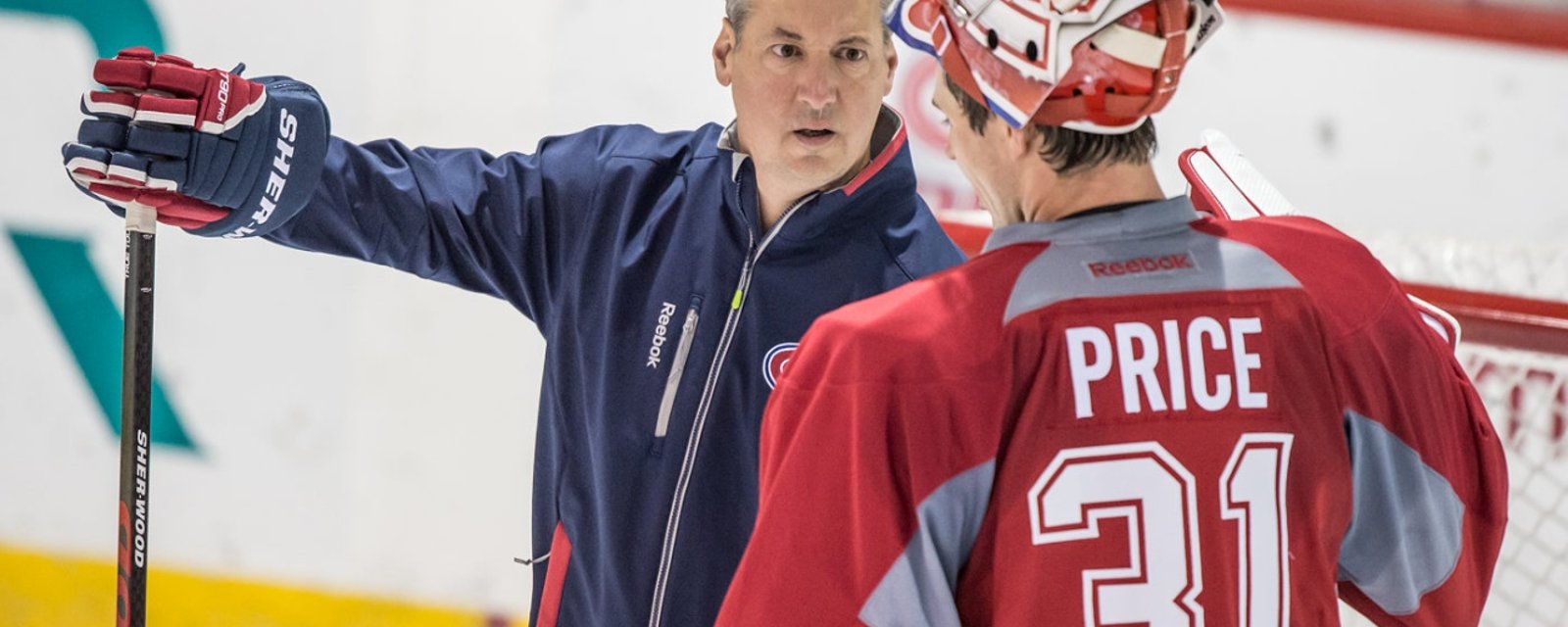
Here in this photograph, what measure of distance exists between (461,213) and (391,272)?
108cm

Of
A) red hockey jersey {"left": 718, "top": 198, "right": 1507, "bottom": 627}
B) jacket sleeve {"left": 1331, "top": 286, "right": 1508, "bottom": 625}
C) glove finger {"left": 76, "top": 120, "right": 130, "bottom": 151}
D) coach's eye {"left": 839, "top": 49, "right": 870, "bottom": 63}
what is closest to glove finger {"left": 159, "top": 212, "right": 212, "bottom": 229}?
glove finger {"left": 76, "top": 120, "right": 130, "bottom": 151}

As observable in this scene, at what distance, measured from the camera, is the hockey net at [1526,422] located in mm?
2002

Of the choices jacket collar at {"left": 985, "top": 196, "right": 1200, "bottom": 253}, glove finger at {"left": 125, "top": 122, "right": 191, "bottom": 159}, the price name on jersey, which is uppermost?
glove finger at {"left": 125, "top": 122, "right": 191, "bottom": 159}

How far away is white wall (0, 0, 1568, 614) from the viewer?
2711 mm

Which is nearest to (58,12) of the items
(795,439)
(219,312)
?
(219,312)

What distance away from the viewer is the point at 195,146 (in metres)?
1.51

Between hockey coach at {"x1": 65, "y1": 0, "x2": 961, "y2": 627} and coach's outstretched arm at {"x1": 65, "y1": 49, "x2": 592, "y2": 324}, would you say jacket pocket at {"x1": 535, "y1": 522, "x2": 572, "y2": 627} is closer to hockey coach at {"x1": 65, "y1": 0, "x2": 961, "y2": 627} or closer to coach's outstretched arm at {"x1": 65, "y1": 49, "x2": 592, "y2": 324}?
hockey coach at {"x1": 65, "y1": 0, "x2": 961, "y2": 627}

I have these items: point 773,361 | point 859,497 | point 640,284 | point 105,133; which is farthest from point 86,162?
point 859,497

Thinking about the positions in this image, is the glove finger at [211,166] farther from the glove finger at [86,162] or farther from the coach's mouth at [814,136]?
the coach's mouth at [814,136]

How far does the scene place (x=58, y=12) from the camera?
2857 mm

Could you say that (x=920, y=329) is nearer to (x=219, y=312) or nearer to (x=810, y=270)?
(x=810, y=270)

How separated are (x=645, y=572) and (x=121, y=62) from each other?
2.21 feet

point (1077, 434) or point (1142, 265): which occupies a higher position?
point (1142, 265)

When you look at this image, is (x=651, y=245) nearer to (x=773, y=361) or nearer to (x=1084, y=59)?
(x=773, y=361)
